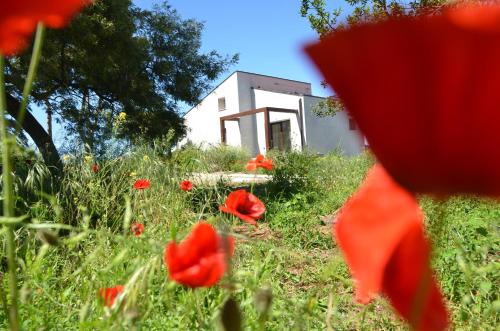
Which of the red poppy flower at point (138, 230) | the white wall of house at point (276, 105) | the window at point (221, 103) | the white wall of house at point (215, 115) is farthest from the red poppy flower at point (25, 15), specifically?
the window at point (221, 103)

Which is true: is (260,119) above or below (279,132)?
above

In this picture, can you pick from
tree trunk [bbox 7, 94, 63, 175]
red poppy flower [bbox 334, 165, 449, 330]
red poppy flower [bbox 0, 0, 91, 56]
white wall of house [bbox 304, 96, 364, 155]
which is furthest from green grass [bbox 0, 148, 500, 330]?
white wall of house [bbox 304, 96, 364, 155]

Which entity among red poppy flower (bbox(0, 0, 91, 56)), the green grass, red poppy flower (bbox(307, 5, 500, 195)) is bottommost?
the green grass

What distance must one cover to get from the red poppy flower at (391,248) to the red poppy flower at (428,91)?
17 millimetres

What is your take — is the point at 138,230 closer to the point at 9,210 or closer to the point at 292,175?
Answer: the point at 9,210

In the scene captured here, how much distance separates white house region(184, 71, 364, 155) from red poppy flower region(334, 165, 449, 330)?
55.2ft

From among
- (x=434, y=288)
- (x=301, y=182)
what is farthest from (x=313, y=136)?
(x=434, y=288)

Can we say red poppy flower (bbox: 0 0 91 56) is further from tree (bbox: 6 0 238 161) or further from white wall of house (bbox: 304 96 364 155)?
white wall of house (bbox: 304 96 364 155)

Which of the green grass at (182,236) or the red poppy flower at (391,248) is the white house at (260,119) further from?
the red poppy flower at (391,248)

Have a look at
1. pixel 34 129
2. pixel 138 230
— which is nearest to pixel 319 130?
pixel 34 129

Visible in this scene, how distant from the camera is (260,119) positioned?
62.4 feet

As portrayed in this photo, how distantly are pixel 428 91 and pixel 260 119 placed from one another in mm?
18921

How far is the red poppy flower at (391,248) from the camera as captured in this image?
0.24m

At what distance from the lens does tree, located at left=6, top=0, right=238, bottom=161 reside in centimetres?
688
